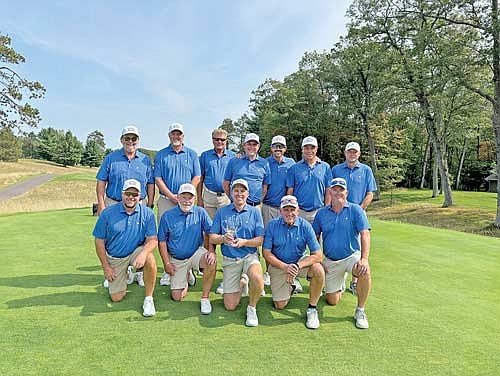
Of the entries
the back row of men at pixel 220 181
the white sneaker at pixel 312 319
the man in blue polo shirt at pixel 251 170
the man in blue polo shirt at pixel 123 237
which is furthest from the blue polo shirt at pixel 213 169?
the white sneaker at pixel 312 319

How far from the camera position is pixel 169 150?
567 cm

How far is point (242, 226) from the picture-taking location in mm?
4738

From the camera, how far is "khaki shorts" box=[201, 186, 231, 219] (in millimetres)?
6102

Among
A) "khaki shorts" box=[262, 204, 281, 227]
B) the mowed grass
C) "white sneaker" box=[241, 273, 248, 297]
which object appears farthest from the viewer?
the mowed grass

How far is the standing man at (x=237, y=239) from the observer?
467 cm

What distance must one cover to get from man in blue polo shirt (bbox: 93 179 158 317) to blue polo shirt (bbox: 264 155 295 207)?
1898 mm

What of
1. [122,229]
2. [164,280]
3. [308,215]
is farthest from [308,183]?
[122,229]

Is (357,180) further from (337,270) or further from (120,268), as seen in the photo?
(120,268)

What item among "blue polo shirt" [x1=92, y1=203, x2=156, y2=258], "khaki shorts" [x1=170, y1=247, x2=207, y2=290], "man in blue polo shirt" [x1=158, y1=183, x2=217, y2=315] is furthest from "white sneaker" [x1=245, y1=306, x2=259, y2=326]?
"blue polo shirt" [x1=92, y1=203, x2=156, y2=258]

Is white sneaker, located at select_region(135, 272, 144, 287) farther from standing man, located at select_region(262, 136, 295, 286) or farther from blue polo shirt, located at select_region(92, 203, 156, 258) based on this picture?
standing man, located at select_region(262, 136, 295, 286)

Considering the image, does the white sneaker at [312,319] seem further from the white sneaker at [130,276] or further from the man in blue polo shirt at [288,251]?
the white sneaker at [130,276]

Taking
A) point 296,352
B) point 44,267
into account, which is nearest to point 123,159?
point 44,267

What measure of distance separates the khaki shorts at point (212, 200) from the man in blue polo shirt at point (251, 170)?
434mm

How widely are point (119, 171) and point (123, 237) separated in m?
1.07
